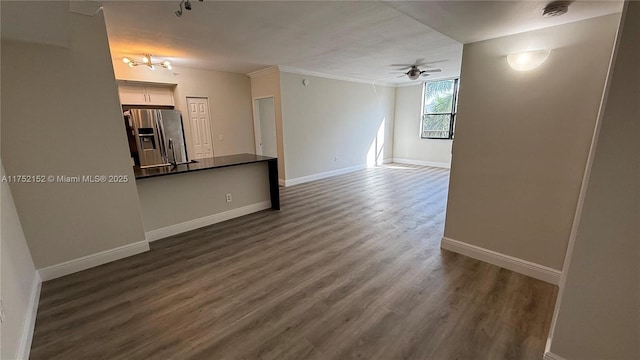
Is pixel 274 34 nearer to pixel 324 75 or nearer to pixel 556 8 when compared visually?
pixel 556 8

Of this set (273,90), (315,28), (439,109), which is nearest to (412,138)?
(439,109)

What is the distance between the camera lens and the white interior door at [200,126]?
5.44m

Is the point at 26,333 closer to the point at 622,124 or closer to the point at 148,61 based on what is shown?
the point at 622,124

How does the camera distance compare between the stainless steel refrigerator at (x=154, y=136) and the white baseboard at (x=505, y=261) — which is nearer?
the white baseboard at (x=505, y=261)

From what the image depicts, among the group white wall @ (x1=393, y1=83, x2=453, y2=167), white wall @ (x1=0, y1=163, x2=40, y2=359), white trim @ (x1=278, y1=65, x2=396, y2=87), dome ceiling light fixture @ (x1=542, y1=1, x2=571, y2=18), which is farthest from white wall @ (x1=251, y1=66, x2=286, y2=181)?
white wall @ (x1=393, y1=83, x2=453, y2=167)

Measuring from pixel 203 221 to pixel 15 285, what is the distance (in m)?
1.94

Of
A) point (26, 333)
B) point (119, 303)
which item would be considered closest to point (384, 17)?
point (119, 303)

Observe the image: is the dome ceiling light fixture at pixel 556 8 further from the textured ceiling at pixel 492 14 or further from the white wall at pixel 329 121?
the white wall at pixel 329 121

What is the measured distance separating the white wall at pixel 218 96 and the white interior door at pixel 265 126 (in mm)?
171

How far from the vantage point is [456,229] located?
9.25 ft

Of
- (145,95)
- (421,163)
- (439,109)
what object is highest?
(145,95)

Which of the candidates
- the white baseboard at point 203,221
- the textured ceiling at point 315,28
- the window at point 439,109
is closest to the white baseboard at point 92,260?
the white baseboard at point 203,221

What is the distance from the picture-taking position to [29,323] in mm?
1787

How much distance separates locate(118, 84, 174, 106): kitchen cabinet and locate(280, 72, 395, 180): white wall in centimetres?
243
